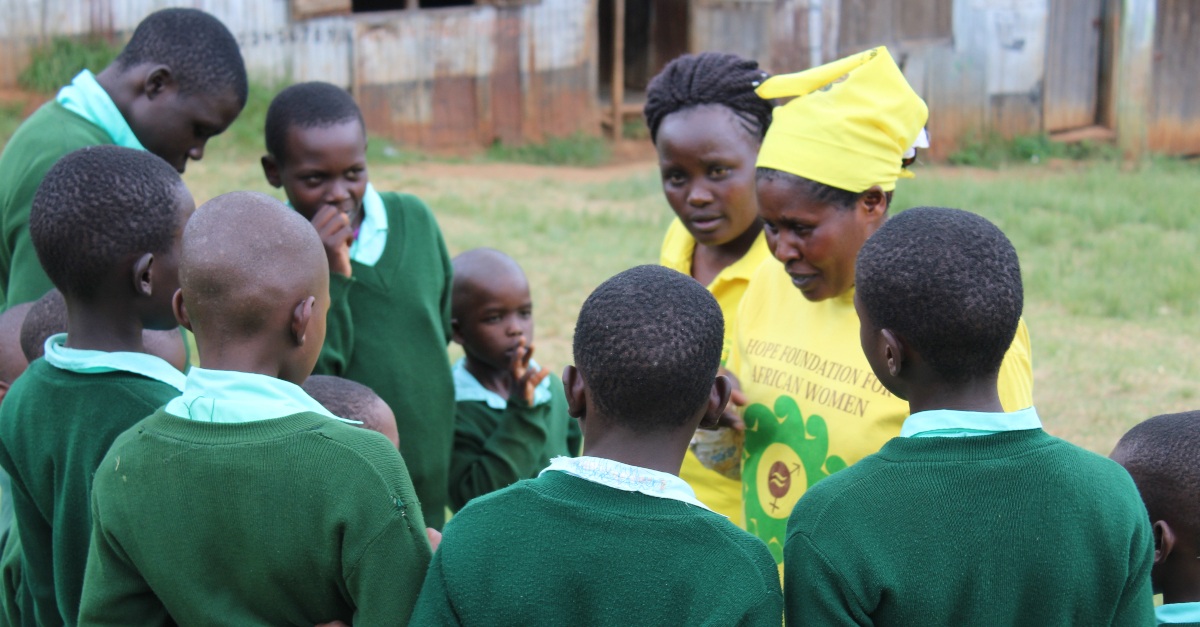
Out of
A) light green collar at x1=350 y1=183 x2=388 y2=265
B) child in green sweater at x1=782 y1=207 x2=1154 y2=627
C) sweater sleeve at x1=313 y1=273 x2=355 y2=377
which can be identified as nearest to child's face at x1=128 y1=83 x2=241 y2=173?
light green collar at x1=350 y1=183 x2=388 y2=265

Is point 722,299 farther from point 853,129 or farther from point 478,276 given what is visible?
point 478,276

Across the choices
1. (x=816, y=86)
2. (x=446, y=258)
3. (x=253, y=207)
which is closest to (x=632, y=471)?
(x=253, y=207)

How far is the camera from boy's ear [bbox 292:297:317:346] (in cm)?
167

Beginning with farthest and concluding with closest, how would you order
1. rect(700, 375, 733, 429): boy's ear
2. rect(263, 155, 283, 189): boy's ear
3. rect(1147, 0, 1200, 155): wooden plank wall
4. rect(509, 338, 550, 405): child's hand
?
rect(1147, 0, 1200, 155): wooden plank wall → rect(509, 338, 550, 405): child's hand → rect(263, 155, 283, 189): boy's ear → rect(700, 375, 733, 429): boy's ear

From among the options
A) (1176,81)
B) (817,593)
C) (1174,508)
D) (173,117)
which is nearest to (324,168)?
(173,117)

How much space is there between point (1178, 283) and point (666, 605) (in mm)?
6854

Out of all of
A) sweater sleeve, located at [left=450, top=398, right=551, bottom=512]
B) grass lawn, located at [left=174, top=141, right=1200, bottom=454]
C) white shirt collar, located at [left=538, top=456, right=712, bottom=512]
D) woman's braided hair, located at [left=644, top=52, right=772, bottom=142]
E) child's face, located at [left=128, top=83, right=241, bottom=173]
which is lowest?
grass lawn, located at [left=174, top=141, right=1200, bottom=454]

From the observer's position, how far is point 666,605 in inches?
54.1

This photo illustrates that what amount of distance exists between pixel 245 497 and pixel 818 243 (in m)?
1.23

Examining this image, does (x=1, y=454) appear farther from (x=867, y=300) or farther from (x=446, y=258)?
(x=867, y=300)

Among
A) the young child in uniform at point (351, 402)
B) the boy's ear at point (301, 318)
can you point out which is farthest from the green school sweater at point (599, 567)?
the young child in uniform at point (351, 402)

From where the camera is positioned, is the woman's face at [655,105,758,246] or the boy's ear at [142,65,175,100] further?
the boy's ear at [142,65,175,100]

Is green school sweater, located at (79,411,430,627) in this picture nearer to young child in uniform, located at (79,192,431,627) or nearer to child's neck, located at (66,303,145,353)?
young child in uniform, located at (79,192,431,627)

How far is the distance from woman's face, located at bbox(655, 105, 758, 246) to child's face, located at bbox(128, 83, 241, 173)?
141cm
